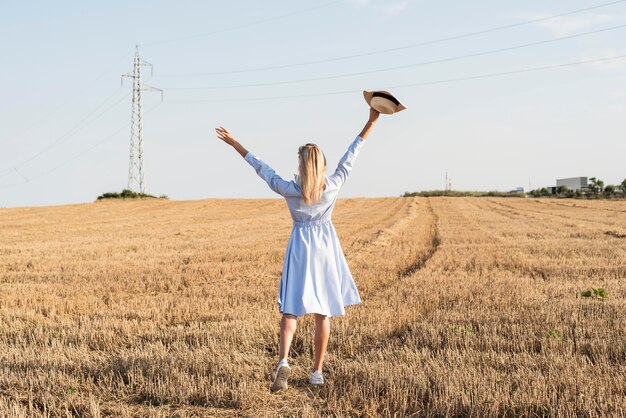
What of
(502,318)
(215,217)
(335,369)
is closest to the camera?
(335,369)

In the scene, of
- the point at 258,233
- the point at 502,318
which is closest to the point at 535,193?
the point at 258,233

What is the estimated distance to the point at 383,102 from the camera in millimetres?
6488

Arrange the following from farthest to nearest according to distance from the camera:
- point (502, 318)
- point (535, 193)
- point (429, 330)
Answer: point (535, 193) < point (502, 318) < point (429, 330)

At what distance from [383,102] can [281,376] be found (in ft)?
9.04

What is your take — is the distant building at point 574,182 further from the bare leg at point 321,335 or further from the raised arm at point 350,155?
the bare leg at point 321,335

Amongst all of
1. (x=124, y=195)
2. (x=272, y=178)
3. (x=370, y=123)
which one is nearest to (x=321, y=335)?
(x=272, y=178)

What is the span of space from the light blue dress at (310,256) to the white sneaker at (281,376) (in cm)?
48

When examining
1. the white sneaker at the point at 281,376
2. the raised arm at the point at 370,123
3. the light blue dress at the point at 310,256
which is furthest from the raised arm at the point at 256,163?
the white sneaker at the point at 281,376

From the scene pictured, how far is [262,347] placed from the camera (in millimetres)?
8094

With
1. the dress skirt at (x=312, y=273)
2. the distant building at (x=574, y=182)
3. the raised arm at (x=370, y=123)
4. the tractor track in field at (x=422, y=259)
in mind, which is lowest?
the tractor track in field at (x=422, y=259)

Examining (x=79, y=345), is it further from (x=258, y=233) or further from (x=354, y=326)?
(x=258, y=233)

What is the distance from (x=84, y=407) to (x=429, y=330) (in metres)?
4.27

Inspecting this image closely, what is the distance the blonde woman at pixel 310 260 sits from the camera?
617 cm

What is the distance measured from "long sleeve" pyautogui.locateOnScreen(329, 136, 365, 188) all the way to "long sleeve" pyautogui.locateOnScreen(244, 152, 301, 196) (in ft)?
1.46
